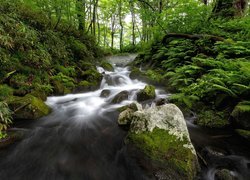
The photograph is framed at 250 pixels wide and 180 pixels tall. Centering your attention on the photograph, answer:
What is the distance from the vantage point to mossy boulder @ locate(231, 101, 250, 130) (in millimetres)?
3627

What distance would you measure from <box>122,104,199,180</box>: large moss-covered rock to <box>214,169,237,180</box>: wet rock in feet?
1.03

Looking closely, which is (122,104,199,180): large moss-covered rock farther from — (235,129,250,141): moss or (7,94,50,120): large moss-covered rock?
(7,94,50,120): large moss-covered rock

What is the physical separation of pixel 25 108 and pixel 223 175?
15.2 ft

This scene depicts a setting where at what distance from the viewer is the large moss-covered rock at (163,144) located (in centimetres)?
265

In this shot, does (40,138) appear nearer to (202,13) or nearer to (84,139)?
(84,139)

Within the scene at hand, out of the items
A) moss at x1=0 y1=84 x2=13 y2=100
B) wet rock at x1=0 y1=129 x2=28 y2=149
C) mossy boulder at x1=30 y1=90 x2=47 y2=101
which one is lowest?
wet rock at x1=0 y1=129 x2=28 y2=149

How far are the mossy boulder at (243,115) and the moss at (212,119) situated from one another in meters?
0.36

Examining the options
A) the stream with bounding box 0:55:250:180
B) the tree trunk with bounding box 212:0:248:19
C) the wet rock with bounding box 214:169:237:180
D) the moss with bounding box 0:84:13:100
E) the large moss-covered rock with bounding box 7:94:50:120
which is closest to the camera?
the wet rock with bounding box 214:169:237:180

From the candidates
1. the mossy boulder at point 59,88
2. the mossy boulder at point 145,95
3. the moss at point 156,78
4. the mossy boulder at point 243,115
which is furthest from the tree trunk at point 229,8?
the mossy boulder at point 59,88

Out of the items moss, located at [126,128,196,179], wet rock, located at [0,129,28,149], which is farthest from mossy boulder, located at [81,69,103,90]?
moss, located at [126,128,196,179]

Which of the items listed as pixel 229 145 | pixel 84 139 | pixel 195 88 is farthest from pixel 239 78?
pixel 84 139

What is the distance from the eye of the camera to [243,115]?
369 centimetres

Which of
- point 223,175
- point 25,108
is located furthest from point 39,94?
point 223,175

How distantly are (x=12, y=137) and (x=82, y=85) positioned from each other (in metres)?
4.00
